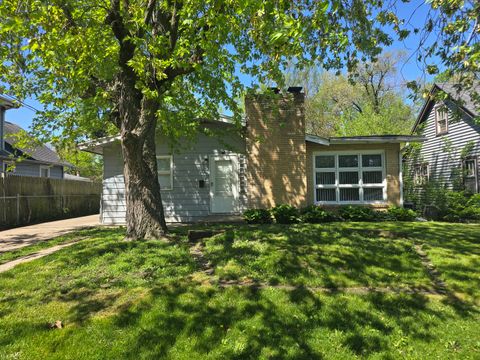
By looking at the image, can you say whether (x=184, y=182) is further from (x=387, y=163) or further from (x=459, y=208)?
(x=459, y=208)

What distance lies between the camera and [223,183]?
13.5 metres

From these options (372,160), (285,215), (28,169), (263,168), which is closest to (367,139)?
(372,160)

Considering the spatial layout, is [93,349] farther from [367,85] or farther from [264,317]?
[367,85]

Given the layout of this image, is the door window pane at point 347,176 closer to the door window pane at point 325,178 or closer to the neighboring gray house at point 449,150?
the door window pane at point 325,178

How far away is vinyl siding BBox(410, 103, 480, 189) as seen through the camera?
17.1 meters

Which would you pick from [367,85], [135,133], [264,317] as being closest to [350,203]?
[135,133]

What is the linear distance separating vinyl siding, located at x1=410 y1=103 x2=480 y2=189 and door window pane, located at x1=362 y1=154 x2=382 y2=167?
4.60 meters

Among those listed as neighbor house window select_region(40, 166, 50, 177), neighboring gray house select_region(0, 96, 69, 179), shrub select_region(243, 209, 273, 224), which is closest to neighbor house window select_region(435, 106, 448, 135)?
shrub select_region(243, 209, 273, 224)

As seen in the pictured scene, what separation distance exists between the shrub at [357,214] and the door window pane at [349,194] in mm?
1044

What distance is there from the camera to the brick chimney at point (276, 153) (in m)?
12.8

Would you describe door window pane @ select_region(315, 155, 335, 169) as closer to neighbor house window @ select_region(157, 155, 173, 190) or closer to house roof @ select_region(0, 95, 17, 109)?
neighbor house window @ select_region(157, 155, 173, 190)

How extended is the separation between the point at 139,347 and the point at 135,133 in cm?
478

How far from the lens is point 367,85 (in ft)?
109

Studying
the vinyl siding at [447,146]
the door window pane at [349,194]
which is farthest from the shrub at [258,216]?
the vinyl siding at [447,146]
